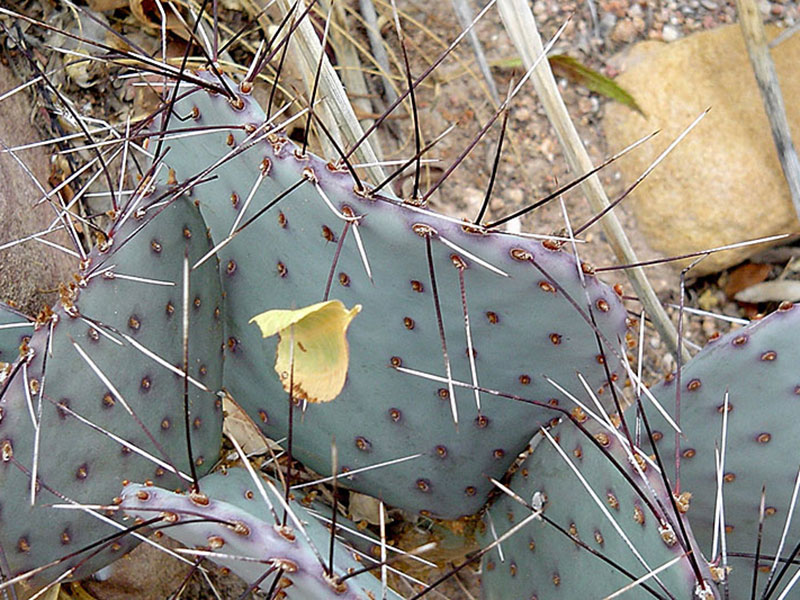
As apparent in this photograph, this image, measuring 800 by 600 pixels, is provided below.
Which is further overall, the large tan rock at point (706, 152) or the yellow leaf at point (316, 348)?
the large tan rock at point (706, 152)

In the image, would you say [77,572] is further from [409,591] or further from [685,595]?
[685,595]

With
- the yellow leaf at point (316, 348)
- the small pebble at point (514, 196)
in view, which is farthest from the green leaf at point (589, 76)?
the yellow leaf at point (316, 348)

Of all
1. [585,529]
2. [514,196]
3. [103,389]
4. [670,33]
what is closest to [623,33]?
[670,33]

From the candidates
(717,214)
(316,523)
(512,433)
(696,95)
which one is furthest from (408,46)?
(316,523)

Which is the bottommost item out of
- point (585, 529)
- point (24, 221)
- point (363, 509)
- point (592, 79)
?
point (363, 509)

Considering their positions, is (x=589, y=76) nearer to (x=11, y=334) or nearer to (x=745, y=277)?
(x=745, y=277)

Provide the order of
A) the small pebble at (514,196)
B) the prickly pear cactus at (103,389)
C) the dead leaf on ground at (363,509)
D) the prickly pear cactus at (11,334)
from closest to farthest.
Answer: the prickly pear cactus at (103,389), the prickly pear cactus at (11,334), the dead leaf on ground at (363,509), the small pebble at (514,196)

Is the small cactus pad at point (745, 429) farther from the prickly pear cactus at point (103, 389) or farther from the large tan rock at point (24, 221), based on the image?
the large tan rock at point (24, 221)
